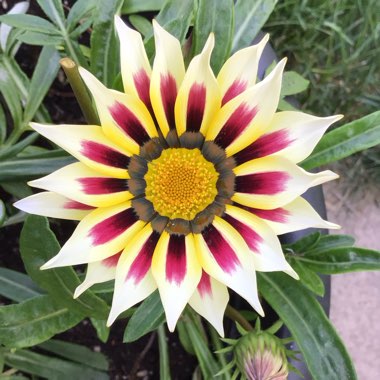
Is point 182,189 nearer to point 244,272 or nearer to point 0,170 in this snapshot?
point 244,272

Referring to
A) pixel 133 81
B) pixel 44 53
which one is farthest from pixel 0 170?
pixel 133 81

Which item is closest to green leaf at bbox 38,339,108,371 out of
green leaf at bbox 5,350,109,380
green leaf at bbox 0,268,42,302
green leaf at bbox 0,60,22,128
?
green leaf at bbox 5,350,109,380

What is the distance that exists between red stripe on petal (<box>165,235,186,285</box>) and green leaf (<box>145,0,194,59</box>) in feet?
0.77

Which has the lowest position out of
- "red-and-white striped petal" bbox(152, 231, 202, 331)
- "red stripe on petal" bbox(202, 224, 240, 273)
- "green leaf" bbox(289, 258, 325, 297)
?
"green leaf" bbox(289, 258, 325, 297)

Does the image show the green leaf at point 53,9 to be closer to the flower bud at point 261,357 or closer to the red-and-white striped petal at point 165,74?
the red-and-white striped petal at point 165,74

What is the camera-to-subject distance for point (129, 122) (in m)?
0.59

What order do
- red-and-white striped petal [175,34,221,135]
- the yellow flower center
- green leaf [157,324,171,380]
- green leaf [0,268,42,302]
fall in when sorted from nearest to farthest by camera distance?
red-and-white striped petal [175,34,221,135], the yellow flower center, green leaf [0,268,42,302], green leaf [157,324,171,380]

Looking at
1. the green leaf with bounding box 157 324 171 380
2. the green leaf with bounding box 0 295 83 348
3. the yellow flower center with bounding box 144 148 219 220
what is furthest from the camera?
the green leaf with bounding box 157 324 171 380

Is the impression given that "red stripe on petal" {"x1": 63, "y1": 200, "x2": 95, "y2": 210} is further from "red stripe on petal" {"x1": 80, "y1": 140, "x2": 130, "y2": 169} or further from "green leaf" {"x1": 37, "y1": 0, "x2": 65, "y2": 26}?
"green leaf" {"x1": 37, "y1": 0, "x2": 65, "y2": 26}

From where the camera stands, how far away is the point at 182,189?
0.67 meters

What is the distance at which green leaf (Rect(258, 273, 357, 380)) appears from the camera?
74 cm

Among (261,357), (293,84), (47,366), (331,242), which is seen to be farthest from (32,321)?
(293,84)

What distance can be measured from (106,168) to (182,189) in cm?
11

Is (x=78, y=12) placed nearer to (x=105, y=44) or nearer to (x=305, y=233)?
(x=105, y=44)
